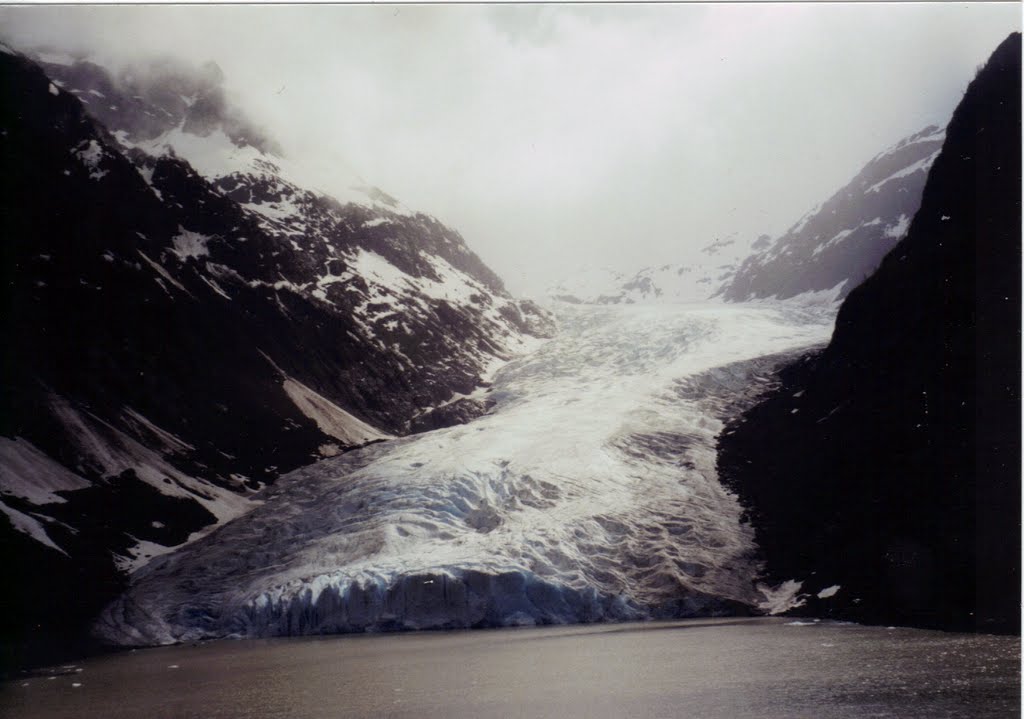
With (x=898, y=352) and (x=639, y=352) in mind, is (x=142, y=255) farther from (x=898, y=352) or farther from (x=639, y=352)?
(x=898, y=352)

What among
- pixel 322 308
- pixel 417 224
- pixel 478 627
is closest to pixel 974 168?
pixel 478 627

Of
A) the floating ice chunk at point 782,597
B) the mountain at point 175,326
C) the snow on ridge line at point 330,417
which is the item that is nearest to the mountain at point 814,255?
the mountain at point 175,326

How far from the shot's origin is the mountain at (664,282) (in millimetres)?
151875

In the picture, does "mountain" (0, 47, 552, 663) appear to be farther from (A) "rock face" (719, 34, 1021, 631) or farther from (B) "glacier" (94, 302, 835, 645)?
(A) "rock face" (719, 34, 1021, 631)

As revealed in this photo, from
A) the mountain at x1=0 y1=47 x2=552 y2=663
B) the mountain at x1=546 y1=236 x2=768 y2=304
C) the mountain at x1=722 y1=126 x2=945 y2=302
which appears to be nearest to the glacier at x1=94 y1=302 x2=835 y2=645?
the mountain at x1=0 y1=47 x2=552 y2=663

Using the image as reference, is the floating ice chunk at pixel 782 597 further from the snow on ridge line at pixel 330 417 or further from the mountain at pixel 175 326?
the snow on ridge line at pixel 330 417

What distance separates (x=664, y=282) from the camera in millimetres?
158375

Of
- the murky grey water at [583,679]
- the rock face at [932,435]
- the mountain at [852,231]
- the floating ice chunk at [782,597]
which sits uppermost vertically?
the mountain at [852,231]

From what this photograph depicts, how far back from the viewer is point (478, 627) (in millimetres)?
43812

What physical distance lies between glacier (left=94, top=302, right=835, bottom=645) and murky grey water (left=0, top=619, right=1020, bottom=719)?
19.9 feet

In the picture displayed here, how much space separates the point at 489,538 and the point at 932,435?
20589 millimetres

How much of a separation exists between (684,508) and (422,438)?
21.7 metres

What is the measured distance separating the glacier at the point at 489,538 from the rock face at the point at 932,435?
13.5 feet

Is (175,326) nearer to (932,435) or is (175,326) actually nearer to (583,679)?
(932,435)
